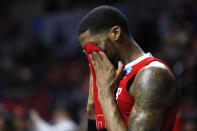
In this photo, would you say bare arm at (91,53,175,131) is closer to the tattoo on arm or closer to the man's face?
the tattoo on arm

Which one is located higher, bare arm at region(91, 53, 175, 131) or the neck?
the neck

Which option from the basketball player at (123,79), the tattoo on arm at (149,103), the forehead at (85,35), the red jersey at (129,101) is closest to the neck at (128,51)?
the basketball player at (123,79)

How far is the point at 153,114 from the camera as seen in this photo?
2.22 meters

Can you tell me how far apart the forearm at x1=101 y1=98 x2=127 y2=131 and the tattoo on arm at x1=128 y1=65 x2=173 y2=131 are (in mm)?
56

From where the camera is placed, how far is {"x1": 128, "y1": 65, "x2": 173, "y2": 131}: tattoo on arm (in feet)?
7.24

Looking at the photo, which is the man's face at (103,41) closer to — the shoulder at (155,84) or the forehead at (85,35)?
the forehead at (85,35)

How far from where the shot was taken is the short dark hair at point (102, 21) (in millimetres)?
2557

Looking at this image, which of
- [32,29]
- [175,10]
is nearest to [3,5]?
[32,29]

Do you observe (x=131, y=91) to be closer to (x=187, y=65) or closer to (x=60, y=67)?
(x=187, y=65)

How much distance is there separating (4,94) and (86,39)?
29.4 feet

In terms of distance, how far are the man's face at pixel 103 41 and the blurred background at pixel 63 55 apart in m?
3.07

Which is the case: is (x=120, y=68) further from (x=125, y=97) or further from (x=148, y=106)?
(x=148, y=106)

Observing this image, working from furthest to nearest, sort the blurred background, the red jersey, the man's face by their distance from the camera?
the blurred background
the man's face
the red jersey

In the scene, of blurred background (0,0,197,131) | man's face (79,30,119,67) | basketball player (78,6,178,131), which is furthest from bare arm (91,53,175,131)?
blurred background (0,0,197,131)
